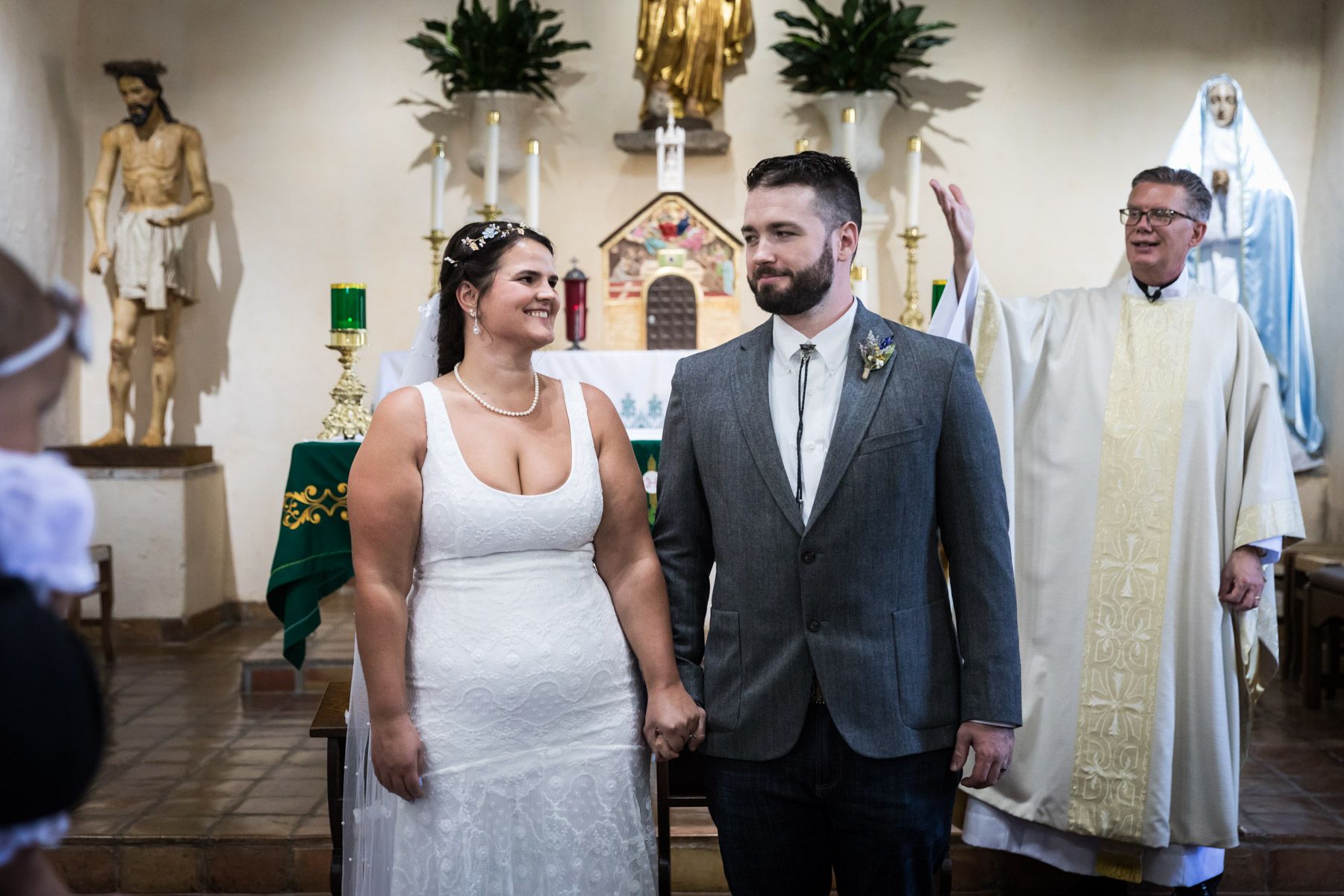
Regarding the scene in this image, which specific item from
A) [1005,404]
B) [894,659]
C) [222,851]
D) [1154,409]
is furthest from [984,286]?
[222,851]

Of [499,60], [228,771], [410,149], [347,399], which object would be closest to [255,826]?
[228,771]

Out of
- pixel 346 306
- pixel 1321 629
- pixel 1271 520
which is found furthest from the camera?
pixel 1321 629

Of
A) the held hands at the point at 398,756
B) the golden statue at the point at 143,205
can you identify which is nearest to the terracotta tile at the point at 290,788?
the held hands at the point at 398,756

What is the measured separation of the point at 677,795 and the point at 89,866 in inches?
71.9

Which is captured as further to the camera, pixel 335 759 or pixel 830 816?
pixel 335 759

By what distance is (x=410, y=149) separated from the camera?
247 inches

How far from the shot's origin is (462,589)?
6.57 feet

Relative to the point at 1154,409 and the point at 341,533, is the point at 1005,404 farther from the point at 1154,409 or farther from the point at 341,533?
the point at 341,533

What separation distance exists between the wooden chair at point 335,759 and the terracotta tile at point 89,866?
3.38 feet

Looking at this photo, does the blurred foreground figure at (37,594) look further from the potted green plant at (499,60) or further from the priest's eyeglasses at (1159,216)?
the potted green plant at (499,60)

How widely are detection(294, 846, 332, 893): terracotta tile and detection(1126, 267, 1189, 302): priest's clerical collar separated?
2719mm

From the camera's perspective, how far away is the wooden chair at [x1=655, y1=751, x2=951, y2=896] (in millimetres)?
2342

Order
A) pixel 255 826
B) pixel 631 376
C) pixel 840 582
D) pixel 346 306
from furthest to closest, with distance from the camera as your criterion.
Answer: pixel 631 376, pixel 346 306, pixel 255 826, pixel 840 582

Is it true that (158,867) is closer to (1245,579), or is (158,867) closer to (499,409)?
(499,409)
